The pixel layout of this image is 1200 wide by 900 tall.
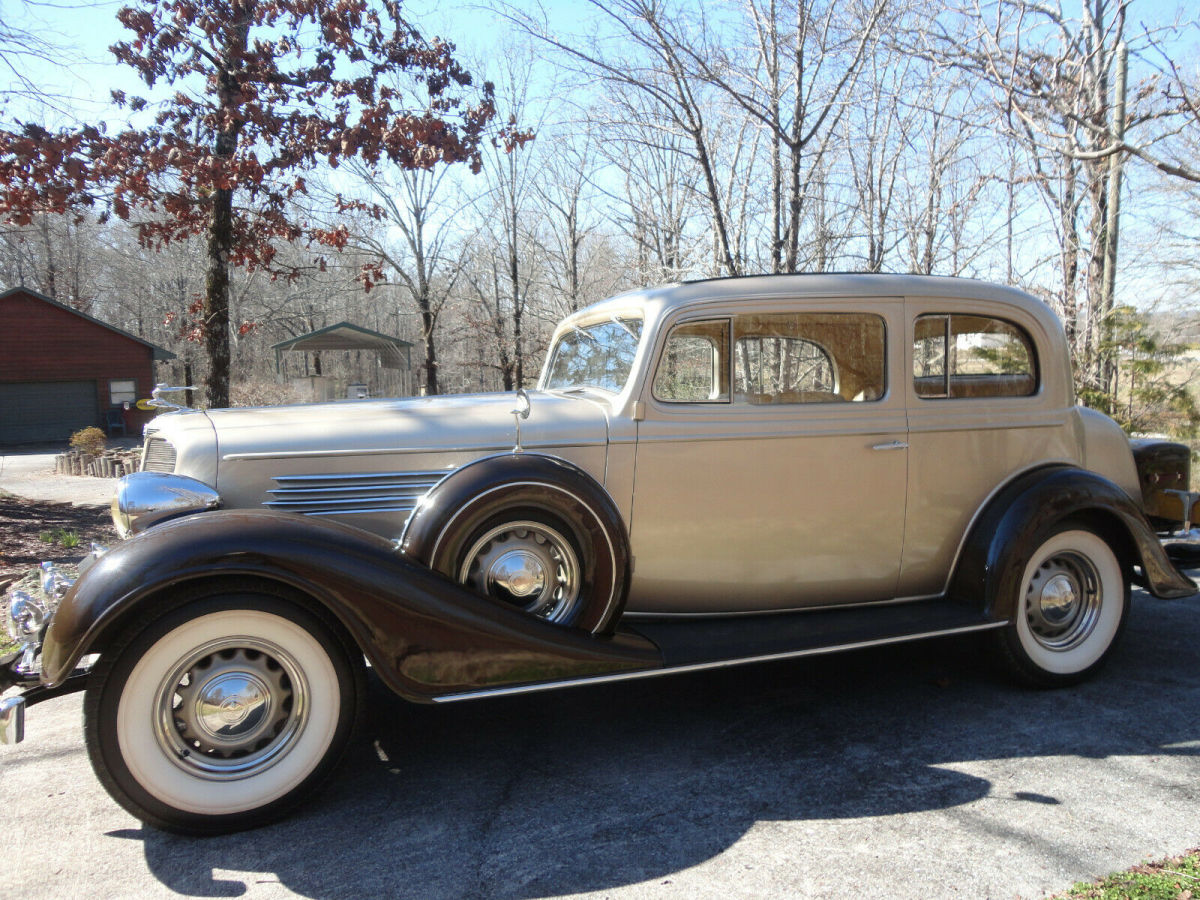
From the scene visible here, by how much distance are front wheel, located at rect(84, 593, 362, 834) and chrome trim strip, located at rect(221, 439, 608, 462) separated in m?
0.72

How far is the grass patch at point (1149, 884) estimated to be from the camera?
2.31m

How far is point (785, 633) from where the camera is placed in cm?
351

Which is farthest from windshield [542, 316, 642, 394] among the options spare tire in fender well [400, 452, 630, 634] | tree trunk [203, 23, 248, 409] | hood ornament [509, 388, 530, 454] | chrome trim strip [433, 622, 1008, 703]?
tree trunk [203, 23, 248, 409]

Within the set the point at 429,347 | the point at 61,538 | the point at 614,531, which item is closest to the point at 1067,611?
the point at 614,531

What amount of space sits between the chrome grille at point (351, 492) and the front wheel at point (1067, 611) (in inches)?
112

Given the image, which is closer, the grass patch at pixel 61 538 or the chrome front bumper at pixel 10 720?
the chrome front bumper at pixel 10 720

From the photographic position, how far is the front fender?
12.4ft

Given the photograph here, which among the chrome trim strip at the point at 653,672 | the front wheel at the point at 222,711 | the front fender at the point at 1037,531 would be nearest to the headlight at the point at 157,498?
the front wheel at the point at 222,711

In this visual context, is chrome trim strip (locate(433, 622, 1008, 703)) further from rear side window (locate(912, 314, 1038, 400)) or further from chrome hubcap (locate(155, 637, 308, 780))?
rear side window (locate(912, 314, 1038, 400))

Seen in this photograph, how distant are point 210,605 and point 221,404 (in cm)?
668

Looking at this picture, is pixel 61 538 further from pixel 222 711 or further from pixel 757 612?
pixel 757 612

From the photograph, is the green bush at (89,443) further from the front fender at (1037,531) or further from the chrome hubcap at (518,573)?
the front fender at (1037,531)

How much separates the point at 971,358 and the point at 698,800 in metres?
2.61

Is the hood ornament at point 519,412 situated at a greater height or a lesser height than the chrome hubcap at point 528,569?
greater
